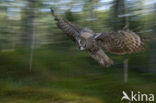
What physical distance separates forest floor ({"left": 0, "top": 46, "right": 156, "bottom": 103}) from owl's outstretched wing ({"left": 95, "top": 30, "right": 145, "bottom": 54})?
282mm

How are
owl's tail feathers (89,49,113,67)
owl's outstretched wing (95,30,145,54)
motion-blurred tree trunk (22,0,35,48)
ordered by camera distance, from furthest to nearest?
motion-blurred tree trunk (22,0,35,48) < owl's tail feathers (89,49,113,67) < owl's outstretched wing (95,30,145,54)

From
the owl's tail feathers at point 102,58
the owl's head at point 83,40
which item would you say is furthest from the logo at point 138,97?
the owl's head at point 83,40

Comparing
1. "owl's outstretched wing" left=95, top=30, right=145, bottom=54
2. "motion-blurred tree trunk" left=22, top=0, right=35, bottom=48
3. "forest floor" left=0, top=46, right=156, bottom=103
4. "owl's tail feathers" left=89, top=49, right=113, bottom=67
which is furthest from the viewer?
"motion-blurred tree trunk" left=22, top=0, right=35, bottom=48

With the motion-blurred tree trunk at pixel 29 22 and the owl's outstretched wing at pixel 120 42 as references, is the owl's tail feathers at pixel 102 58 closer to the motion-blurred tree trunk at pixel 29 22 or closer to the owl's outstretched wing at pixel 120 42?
the owl's outstretched wing at pixel 120 42

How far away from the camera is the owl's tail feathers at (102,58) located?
156 centimetres

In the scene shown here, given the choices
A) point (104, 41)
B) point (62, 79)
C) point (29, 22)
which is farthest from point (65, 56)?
point (104, 41)

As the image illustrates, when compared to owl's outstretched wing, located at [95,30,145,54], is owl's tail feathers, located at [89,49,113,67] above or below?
below

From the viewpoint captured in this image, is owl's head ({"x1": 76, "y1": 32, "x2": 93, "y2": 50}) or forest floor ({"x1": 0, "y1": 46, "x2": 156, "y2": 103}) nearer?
owl's head ({"x1": 76, "y1": 32, "x2": 93, "y2": 50})

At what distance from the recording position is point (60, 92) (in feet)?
5.80

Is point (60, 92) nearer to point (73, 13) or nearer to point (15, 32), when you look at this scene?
point (73, 13)

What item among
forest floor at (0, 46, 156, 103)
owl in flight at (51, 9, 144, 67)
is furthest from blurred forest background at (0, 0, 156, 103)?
owl in flight at (51, 9, 144, 67)

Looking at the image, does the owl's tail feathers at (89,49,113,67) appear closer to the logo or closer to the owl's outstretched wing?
the owl's outstretched wing

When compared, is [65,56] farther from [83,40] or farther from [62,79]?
[83,40]

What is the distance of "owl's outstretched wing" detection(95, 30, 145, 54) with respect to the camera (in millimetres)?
1449
